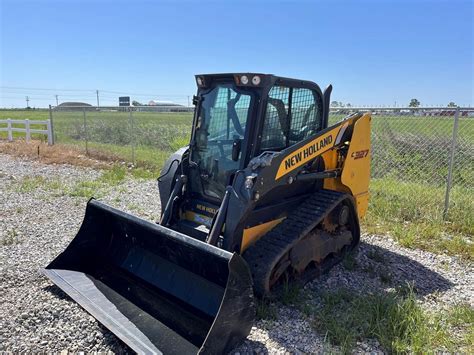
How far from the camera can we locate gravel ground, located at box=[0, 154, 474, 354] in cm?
314

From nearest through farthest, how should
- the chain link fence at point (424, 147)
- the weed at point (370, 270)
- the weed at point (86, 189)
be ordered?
the weed at point (370, 270), the chain link fence at point (424, 147), the weed at point (86, 189)

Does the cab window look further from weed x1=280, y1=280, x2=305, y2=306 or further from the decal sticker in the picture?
weed x1=280, y1=280, x2=305, y2=306

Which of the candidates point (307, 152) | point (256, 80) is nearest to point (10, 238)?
point (256, 80)

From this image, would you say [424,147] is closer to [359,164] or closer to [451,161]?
[451,161]

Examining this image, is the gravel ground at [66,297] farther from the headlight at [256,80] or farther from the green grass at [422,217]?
the headlight at [256,80]

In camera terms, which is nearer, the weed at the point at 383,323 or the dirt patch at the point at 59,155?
the weed at the point at 383,323

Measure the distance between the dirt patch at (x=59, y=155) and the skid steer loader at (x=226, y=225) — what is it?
7.41 metres

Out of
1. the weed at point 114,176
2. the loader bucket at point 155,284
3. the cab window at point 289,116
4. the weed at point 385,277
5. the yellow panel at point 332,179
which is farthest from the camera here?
the weed at point 114,176

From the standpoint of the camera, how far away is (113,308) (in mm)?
3324

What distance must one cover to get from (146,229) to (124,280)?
0.62 m

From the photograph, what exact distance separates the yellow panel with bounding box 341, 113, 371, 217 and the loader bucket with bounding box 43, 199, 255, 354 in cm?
235

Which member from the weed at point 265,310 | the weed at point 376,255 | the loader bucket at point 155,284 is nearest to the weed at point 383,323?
the weed at point 265,310

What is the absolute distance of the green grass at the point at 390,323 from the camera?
3.12 metres

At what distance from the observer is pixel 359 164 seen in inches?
196
